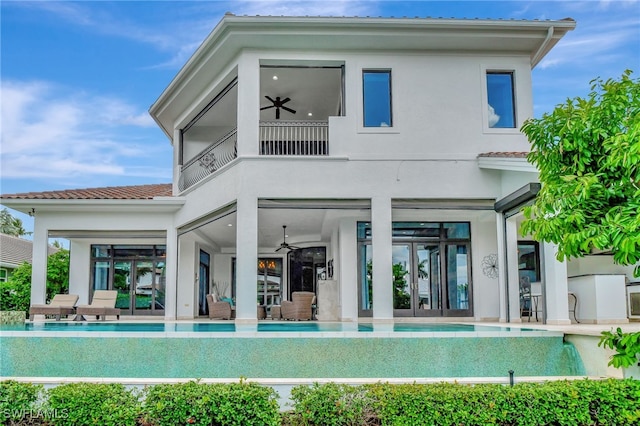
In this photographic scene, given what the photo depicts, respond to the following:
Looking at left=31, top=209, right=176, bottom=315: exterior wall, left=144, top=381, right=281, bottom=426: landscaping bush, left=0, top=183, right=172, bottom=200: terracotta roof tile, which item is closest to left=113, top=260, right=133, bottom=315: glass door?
left=0, top=183, right=172, bottom=200: terracotta roof tile

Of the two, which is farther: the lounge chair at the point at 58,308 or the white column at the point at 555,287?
the lounge chair at the point at 58,308

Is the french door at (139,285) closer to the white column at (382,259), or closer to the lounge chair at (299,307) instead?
the lounge chair at (299,307)

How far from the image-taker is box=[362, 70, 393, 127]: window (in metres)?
14.2

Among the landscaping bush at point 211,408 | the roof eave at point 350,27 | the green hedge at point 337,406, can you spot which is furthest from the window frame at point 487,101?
the landscaping bush at point 211,408

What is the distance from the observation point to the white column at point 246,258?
42.6 feet

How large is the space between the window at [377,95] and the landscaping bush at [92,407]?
1012 cm

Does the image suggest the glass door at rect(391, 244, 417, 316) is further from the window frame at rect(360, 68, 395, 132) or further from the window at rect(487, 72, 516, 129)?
the window at rect(487, 72, 516, 129)

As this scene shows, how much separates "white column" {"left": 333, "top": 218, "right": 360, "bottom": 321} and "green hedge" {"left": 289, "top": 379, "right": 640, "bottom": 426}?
33.1ft

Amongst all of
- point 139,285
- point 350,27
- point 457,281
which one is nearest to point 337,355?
point 350,27

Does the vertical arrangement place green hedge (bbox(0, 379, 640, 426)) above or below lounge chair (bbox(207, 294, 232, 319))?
below

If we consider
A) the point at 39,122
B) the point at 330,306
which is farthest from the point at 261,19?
the point at 39,122

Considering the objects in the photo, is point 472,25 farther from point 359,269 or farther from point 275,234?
point 275,234

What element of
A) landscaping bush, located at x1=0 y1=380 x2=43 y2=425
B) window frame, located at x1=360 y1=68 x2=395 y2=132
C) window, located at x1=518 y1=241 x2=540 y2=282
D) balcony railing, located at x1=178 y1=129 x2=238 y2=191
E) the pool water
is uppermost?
window frame, located at x1=360 y1=68 x2=395 y2=132

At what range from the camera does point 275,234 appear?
20797mm
